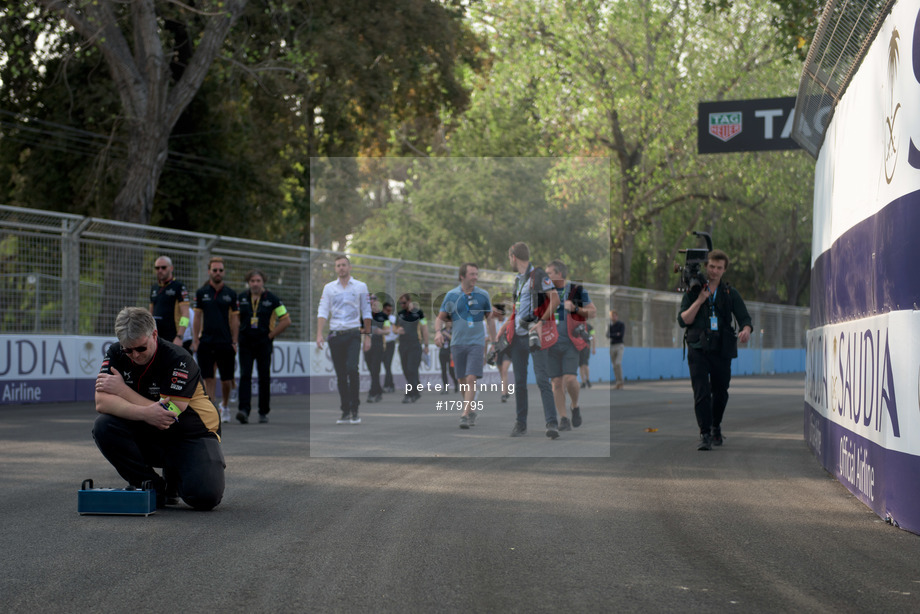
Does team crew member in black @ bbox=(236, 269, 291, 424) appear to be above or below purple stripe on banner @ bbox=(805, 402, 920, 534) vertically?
above

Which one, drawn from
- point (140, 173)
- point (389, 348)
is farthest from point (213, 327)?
point (140, 173)

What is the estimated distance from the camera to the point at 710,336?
11016 mm

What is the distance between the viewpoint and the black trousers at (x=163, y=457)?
6.98 metres

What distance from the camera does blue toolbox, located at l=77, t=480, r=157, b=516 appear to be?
6.81 metres

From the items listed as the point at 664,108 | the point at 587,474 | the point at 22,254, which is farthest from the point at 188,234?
the point at 664,108

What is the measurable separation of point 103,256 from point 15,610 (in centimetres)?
1460

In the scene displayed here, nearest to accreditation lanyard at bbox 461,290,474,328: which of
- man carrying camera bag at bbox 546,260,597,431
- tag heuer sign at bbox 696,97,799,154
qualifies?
man carrying camera bag at bbox 546,260,597,431

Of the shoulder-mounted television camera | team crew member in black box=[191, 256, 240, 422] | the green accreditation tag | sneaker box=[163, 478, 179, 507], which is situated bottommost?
sneaker box=[163, 478, 179, 507]

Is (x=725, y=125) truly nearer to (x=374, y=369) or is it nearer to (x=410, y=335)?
(x=410, y=335)

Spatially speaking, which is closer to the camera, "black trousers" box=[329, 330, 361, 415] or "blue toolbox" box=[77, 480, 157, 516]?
"blue toolbox" box=[77, 480, 157, 516]

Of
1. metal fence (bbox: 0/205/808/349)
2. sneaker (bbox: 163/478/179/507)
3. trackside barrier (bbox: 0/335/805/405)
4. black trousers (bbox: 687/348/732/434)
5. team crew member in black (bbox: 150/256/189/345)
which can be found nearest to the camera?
sneaker (bbox: 163/478/179/507)

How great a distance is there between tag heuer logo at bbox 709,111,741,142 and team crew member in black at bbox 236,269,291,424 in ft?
23.8

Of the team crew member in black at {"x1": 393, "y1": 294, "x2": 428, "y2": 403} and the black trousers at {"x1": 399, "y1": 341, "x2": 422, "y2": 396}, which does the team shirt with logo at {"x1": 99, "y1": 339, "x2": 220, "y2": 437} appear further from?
the black trousers at {"x1": 399, "y1": 341, "x2": 422, "y2": 396}

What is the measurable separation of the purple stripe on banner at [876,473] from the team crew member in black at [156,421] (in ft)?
13.1
